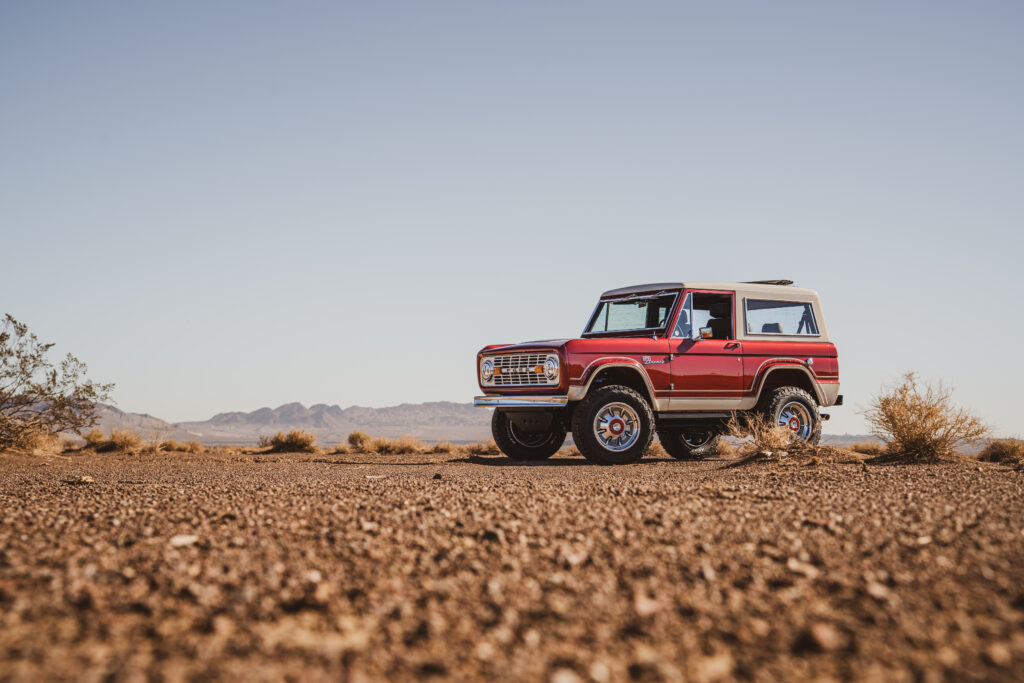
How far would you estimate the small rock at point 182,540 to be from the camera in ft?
14.8

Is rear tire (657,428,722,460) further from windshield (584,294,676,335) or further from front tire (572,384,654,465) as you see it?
front tire (572,384,654,465)

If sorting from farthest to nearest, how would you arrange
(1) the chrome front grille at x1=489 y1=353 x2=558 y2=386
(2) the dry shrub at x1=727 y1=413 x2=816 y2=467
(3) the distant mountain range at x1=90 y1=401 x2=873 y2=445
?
(3) the distant mountain range at x1=90 y1=401 x2=873 y2=445 → (1) the chrome front grille at x1=489 y1=353 x2=558 y2=386 → (2) the dry shrub at x1=727 y1=413 x2=816 y2=467

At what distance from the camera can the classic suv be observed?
37.3 ft

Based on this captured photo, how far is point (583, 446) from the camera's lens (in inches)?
448

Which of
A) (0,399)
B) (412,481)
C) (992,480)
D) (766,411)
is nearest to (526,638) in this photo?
(412,481)

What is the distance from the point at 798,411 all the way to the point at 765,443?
180 cm

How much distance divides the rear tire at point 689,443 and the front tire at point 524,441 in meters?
2.00

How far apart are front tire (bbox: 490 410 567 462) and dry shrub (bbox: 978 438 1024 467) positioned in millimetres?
6962

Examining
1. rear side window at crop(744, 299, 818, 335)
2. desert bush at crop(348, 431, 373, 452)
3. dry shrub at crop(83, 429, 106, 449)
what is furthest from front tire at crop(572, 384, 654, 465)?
dry shrub at crop(83, 429, 106, 449)

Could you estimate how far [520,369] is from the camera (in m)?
11.7

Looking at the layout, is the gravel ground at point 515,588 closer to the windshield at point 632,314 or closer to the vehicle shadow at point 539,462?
the vehicle shadow at point 539,462

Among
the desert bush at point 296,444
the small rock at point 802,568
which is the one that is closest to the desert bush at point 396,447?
the desert bush at point 296,444

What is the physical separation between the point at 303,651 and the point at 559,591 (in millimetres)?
1226

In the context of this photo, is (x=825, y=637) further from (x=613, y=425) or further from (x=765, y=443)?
(x=765, y=443)
